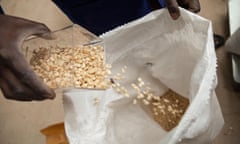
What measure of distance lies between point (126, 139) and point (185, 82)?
18 cm

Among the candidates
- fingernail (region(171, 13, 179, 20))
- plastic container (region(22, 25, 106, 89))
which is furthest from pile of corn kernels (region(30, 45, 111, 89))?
fingernail (region(171, 13, 179, 20))

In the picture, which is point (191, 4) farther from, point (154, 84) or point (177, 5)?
point (154, 84)

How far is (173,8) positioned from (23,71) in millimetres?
284

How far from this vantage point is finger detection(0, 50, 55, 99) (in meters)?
0.58

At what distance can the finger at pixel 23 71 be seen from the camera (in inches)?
22.9

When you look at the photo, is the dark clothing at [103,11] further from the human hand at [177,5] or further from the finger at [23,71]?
the finger at [23,71]

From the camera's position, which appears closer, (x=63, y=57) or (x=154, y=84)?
(x=63, y=57)

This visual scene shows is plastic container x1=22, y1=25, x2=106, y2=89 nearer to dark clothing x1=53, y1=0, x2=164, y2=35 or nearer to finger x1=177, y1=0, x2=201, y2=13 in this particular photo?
dark clothing x1=53, y1=0, x2=164, y2=35

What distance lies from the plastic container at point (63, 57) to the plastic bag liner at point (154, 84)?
0.04 m

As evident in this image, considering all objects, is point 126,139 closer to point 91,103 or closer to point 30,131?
point 91,103

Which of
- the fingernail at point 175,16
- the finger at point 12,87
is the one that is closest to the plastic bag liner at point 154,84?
the fingernail at point 175,16

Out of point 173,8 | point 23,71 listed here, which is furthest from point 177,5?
point 23,71

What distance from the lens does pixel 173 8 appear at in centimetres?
70

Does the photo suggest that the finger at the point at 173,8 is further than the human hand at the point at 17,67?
Yes
